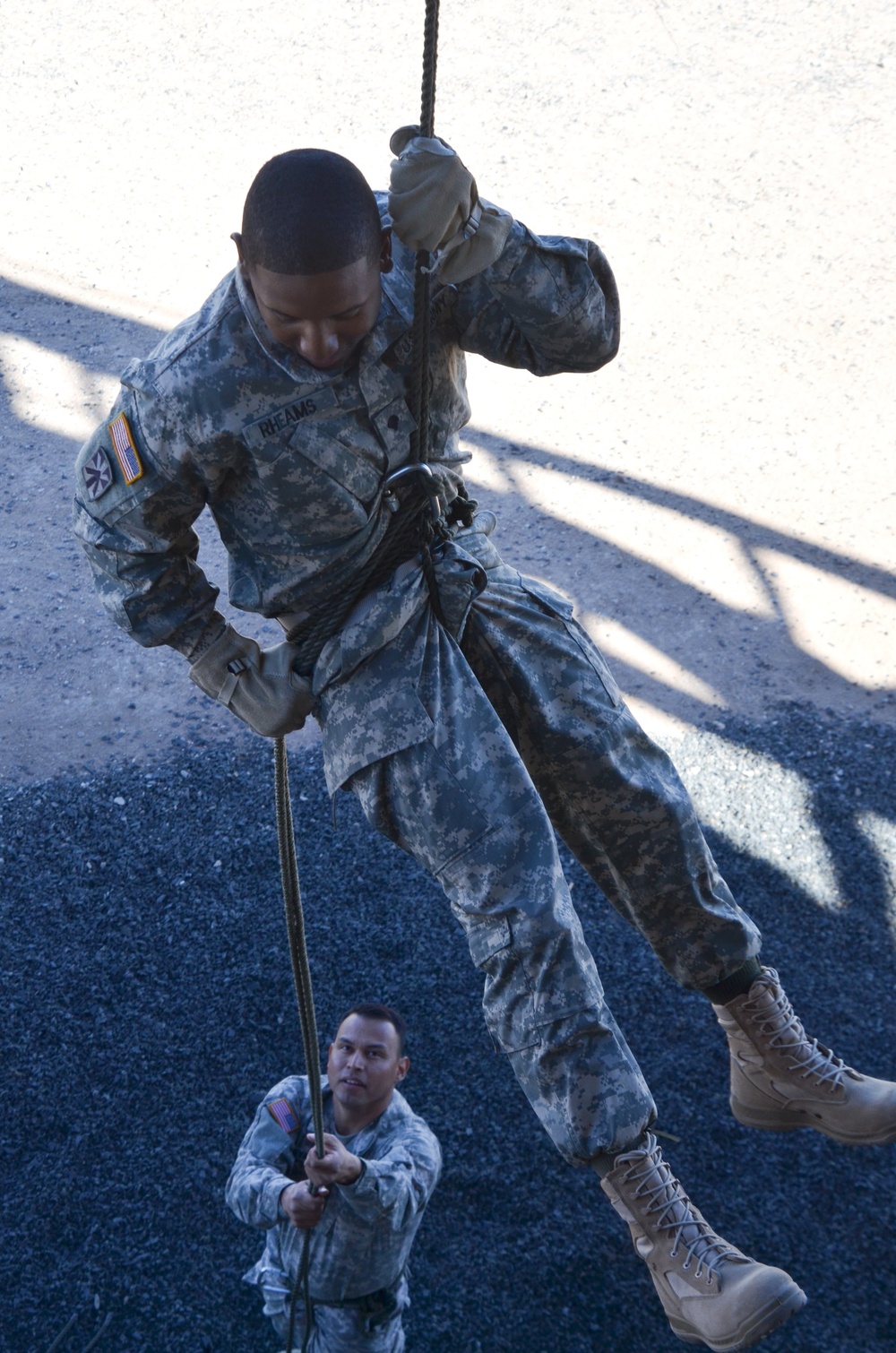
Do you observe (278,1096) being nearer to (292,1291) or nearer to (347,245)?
(292,1291)

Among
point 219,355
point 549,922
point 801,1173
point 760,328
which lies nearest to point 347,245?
point 219,355

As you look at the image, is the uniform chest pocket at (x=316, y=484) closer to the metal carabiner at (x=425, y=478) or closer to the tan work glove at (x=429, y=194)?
the metal carabiner at (x=425, y=478)

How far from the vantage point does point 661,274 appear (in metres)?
7.81

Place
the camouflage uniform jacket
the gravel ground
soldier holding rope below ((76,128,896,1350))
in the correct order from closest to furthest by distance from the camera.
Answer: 1. soldier holding rope below ((76,128,896,1350))
2. the camouflage uniform jacket
3. the gravel ground

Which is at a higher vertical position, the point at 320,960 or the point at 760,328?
the point at 760,328

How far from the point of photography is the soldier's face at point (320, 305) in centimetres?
220

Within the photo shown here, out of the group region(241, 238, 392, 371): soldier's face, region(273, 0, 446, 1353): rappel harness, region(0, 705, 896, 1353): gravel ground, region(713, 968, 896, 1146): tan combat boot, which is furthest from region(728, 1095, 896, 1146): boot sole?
region(241, 238, 392, 371): soldier's face

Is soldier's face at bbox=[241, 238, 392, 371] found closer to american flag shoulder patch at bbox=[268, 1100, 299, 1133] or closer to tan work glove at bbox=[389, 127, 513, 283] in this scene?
tan work glove at bbox=[389, 127, 513, 283]

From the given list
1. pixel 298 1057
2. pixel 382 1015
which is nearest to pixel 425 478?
pixel 382 1015

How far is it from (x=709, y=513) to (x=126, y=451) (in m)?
4.10

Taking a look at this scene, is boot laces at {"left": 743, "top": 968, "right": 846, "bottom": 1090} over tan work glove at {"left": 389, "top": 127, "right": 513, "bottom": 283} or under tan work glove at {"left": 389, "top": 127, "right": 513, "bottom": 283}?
under

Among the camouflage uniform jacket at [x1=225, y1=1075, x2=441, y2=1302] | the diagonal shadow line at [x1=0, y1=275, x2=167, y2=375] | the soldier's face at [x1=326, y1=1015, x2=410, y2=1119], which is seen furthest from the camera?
the diagonal shadow line at [x1=0, y1=275, x2=167, y2=375]

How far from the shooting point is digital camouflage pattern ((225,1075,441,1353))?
3014 mm

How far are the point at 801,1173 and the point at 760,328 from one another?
505 cm
